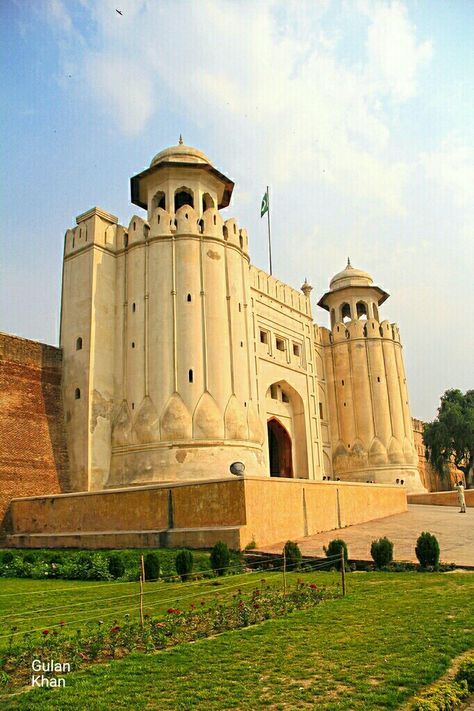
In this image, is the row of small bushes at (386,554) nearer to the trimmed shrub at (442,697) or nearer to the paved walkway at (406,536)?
the paved walkway at (406,536)

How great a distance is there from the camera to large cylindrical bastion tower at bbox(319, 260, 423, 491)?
33.8m

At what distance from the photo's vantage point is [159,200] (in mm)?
26609

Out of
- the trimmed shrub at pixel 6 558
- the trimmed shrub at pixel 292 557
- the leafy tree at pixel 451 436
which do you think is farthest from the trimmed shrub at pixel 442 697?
the leafy tree at pixel 451 436

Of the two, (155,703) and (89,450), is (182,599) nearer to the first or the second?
(155,703)

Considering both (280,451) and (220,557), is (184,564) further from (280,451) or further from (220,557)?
(280,451)

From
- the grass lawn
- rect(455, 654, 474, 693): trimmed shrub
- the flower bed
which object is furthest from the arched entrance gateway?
rect(455, 654, 474, 693): trimmed shrub

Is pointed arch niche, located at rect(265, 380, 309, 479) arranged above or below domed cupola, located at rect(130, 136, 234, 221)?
below

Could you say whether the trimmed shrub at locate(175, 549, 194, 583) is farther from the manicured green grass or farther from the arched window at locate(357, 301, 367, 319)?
the arched window at locate(357, 301, 367, 319)

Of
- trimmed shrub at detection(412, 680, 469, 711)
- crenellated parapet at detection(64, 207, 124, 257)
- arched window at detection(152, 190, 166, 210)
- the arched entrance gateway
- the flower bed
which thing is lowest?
trimmed shrub at detection(412, 680, 469, 711)

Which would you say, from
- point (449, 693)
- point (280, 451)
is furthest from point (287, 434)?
point (449, 693)

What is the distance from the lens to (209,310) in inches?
921

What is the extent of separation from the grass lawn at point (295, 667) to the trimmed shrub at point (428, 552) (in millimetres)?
3743

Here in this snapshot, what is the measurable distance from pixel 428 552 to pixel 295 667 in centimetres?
679

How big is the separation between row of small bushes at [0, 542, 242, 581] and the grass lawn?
4.41 m
